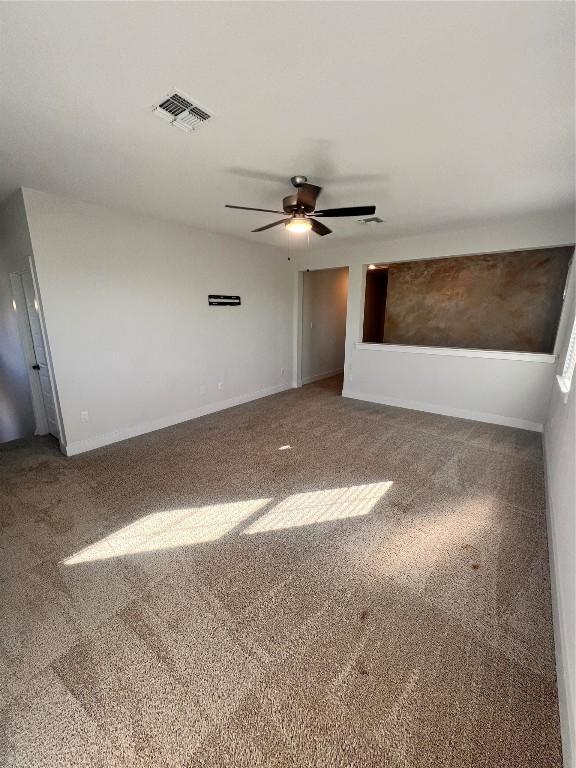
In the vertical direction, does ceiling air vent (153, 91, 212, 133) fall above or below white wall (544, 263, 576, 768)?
above

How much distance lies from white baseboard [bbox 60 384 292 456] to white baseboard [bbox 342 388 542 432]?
1832 millimetres

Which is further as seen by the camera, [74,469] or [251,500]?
[74,469]

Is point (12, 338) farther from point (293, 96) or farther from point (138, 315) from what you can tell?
point (293, 96)

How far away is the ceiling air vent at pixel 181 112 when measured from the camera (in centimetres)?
169

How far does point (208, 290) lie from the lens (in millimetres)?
4559

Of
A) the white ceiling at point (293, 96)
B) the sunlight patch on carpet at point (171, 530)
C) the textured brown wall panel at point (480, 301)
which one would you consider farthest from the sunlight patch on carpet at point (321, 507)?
the textured brown wall panel at point (480, 301)

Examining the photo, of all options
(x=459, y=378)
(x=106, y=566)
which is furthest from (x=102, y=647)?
(x=459, y=378)

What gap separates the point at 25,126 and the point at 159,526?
2.85 metres

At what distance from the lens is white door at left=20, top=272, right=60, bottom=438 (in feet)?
11.3

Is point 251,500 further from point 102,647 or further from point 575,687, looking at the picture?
point 575,687

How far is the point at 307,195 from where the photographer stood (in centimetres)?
272

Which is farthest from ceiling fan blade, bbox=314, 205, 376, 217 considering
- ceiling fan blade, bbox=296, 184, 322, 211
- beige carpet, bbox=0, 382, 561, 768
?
beige carpet, bbox=0, 382, 561, 768

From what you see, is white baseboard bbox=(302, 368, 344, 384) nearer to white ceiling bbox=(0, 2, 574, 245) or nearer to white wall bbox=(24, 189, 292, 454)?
white wall bbox=(24, 189, 292, 454)

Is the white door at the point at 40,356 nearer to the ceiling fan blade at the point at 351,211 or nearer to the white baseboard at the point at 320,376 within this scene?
the ceiling fan blade at the point at 351,211
